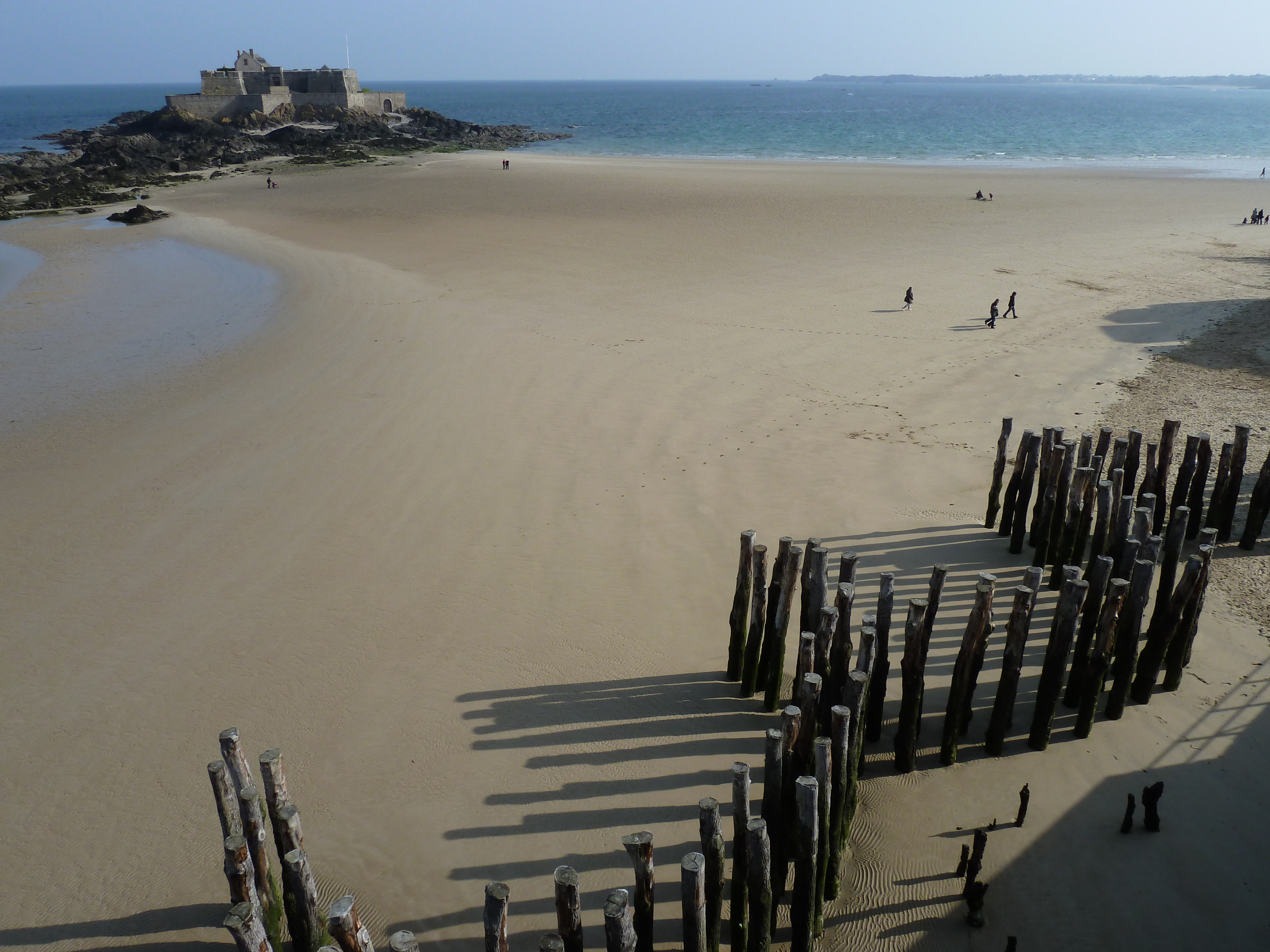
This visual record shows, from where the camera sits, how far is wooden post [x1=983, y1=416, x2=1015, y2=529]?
10.7 m

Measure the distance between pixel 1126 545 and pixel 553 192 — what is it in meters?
39.4

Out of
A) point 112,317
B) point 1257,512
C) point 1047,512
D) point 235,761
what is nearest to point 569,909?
point 235,761

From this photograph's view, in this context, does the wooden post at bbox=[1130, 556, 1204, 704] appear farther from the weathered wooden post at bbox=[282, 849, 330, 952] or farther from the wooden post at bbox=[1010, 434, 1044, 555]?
the weathered wooden post at bbox=[282, 849, 330, 952]

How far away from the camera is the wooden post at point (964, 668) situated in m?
6.89

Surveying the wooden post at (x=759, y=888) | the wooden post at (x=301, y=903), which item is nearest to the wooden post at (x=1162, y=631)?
the wooden post at (x=759, y=888)

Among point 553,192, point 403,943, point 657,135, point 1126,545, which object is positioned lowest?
point 403,943

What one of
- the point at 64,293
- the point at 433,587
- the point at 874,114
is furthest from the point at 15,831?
the point at 874,114

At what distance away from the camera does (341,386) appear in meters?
16.3

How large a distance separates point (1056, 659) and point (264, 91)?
312 feet

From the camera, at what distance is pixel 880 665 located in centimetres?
742

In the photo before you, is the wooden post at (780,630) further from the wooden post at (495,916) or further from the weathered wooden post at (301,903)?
the weathered wooden post at (301,903)

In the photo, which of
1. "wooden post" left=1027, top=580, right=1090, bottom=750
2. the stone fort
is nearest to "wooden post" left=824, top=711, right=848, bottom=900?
"wooden post" left=1027, top=580, right=1090, bottom=750

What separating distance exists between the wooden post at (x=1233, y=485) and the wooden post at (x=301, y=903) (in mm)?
10171

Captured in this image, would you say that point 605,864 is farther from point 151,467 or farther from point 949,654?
point 151,467
